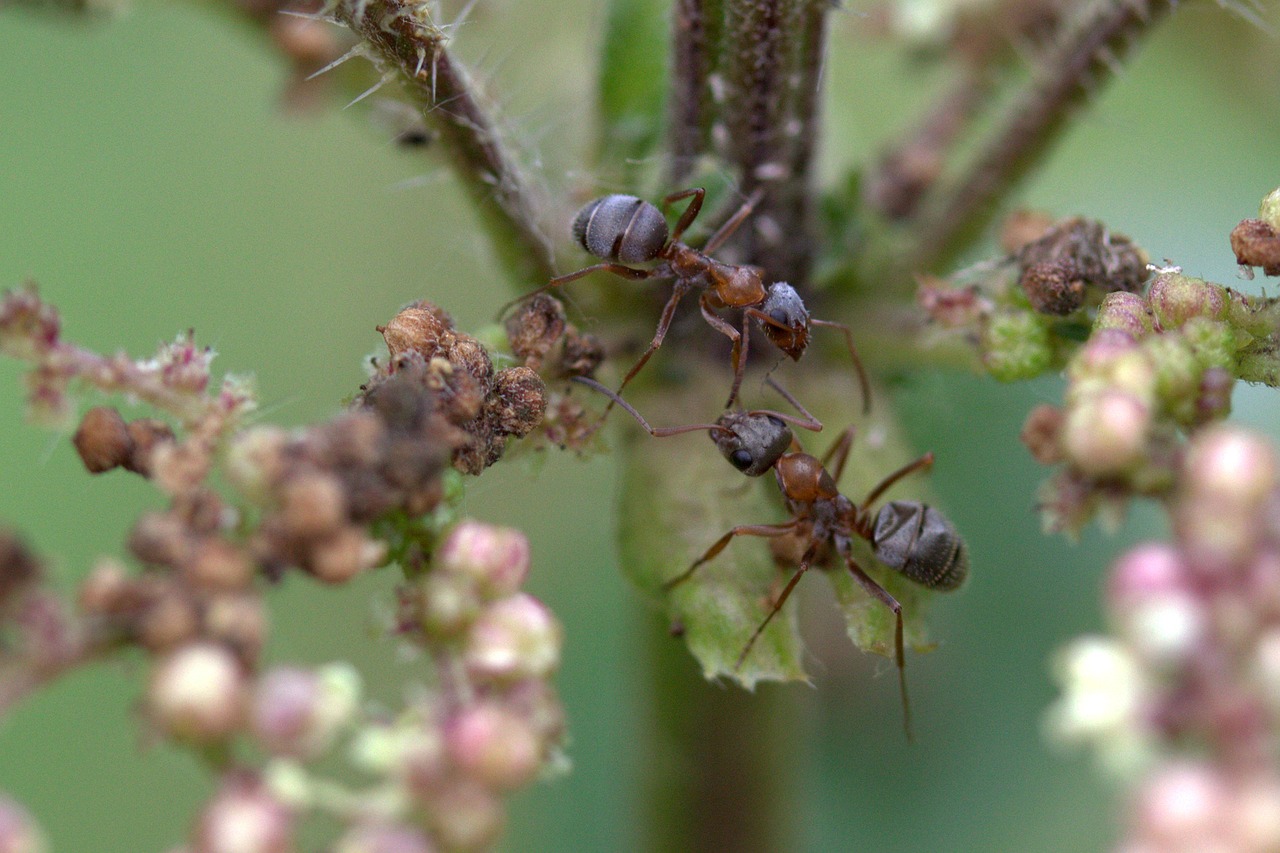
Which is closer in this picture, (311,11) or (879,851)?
(311,11)

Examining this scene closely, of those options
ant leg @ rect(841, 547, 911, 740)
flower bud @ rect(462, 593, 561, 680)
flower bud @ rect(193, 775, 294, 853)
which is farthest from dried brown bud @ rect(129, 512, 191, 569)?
ant leg @ rect(841, 547, 911, 740)

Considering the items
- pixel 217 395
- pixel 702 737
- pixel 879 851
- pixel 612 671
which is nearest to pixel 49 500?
pixel 612 671

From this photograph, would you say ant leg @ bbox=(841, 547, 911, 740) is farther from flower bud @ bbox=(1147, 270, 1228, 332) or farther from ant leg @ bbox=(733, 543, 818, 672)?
flower bud @ bbox=(1147, 270, 1228, 332)

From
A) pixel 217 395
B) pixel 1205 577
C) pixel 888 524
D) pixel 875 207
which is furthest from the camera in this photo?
pixel 875 207

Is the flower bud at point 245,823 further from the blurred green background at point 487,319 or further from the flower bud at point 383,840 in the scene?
the blurred green background at point 487,319

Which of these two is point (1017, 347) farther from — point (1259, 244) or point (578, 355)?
point (578, 355)

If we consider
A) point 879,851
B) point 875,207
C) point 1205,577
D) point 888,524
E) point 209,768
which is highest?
point 1205,577

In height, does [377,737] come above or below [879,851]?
above

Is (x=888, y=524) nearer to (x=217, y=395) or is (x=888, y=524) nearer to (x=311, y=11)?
(x=217, y=395)
